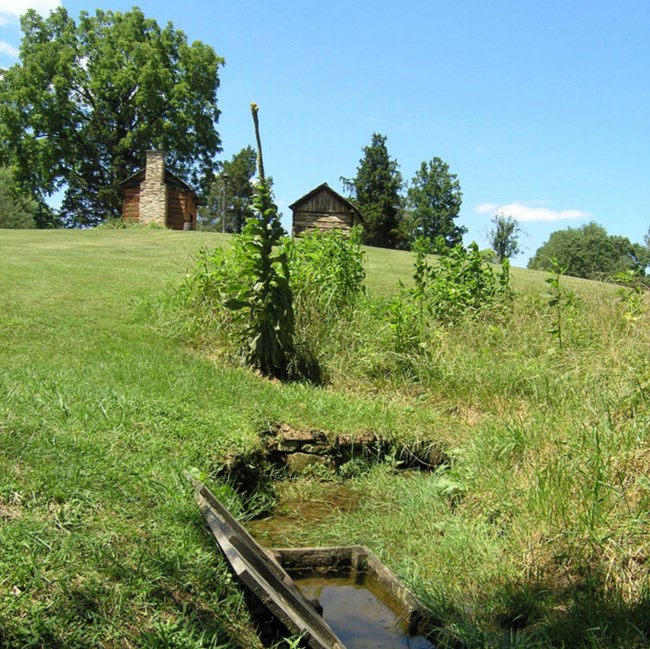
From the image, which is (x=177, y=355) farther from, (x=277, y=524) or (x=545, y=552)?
(x=545, y=552)

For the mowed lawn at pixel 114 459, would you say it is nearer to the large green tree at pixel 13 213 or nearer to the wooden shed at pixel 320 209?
the wooden shed at pixel 320 209

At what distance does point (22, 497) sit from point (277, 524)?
6.75 feet

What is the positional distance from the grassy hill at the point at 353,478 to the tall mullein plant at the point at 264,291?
1.60 ft

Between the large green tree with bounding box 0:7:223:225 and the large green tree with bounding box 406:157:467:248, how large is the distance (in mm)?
29826

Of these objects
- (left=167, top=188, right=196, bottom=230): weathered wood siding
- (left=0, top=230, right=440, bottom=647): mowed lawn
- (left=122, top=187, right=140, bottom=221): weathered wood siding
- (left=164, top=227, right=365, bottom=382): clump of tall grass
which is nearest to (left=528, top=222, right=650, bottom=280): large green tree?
(left=167, top=188, right=196, bottom=230): weathered wood siding

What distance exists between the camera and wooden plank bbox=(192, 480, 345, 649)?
3258 millimetres

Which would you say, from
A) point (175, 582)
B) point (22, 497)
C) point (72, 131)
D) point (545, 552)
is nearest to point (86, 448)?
point (22, 497)

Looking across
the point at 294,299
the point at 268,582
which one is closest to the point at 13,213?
the point at 294,299

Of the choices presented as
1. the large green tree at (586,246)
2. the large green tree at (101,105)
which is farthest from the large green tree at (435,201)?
the large green tree at (101,105)

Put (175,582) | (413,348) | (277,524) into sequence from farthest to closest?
(413,348) < (277,524) < (175,582)

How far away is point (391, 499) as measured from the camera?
566cm

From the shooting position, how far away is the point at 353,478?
6211 millimetres

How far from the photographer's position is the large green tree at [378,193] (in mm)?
50431

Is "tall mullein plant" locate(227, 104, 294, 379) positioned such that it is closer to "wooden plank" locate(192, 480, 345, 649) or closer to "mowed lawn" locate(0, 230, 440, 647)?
"mowed lawn" locate(0, 230, 440, 647)
